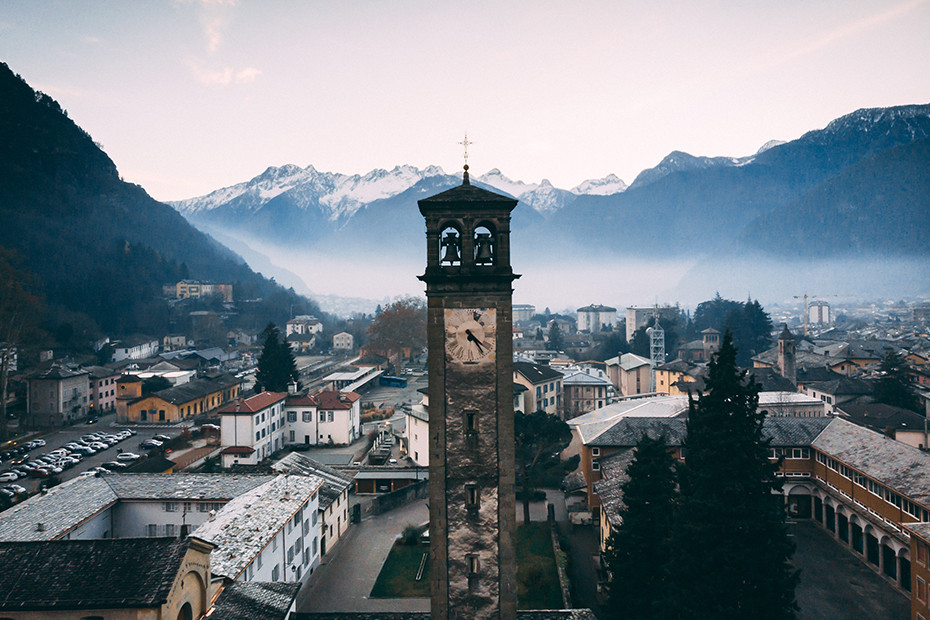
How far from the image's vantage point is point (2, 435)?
2067 inches

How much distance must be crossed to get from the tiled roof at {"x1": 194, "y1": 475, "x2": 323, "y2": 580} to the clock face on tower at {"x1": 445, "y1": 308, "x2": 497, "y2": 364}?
12.0 m

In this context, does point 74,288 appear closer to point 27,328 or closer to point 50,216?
point 50,216

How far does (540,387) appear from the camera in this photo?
57781 mm

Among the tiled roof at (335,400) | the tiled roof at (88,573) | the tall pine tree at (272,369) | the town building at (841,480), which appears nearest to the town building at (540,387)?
the town building at (841,480)

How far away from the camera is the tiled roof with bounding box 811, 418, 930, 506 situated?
25359mm

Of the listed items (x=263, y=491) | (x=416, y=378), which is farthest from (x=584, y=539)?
(x=416, y=378)

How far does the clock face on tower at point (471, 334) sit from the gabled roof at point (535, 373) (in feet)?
138

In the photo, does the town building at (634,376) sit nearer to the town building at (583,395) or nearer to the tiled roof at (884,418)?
the town building at (583,395)

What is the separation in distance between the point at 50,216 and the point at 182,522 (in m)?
137

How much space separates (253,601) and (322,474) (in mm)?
16378

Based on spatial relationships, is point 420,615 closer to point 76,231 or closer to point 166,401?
point 166,401

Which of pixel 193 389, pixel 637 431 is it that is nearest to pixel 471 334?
pixel 637 431

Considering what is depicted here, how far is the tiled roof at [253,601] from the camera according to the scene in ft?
55.4

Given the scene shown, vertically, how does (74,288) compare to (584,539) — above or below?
above
